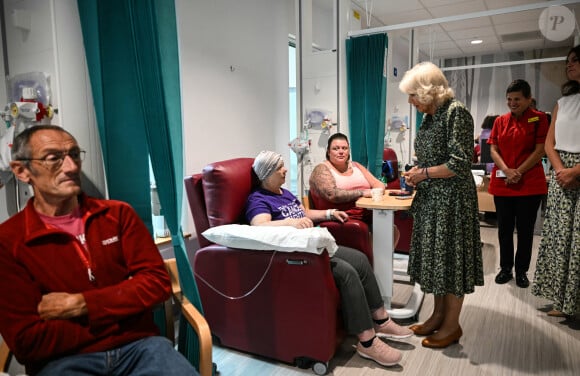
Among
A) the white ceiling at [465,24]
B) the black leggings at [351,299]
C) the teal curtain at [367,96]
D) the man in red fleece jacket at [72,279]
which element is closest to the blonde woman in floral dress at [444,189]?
the black leggings at [351,299]

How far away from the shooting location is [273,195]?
7.41 feet

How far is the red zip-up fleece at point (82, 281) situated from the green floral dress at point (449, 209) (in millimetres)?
1346

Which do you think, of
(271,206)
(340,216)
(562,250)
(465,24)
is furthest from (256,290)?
(465,24)

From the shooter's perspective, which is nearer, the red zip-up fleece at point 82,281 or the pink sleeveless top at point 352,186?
the red zip-up fleece at point 82,281

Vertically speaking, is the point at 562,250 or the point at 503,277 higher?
the point at 562,250

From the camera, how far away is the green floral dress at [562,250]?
2205 millimetres

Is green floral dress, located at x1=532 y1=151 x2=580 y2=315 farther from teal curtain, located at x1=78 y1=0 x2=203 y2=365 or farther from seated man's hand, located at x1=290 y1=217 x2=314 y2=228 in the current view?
teal curtain, located at x1=78 y1=0 x2=203 y2=365

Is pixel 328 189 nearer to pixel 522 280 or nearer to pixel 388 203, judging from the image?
pixel 388 203

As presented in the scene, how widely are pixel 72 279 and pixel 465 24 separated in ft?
19.4

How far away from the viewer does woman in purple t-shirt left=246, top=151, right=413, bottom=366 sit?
76.9 inches

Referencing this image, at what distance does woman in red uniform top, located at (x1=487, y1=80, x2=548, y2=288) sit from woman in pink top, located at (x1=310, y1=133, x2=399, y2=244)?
3.16ft

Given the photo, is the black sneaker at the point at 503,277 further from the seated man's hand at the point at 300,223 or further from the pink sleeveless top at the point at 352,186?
the seated man's hand at the point at 300,223

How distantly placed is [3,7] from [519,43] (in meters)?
7.49

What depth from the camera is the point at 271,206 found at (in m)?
2.18
